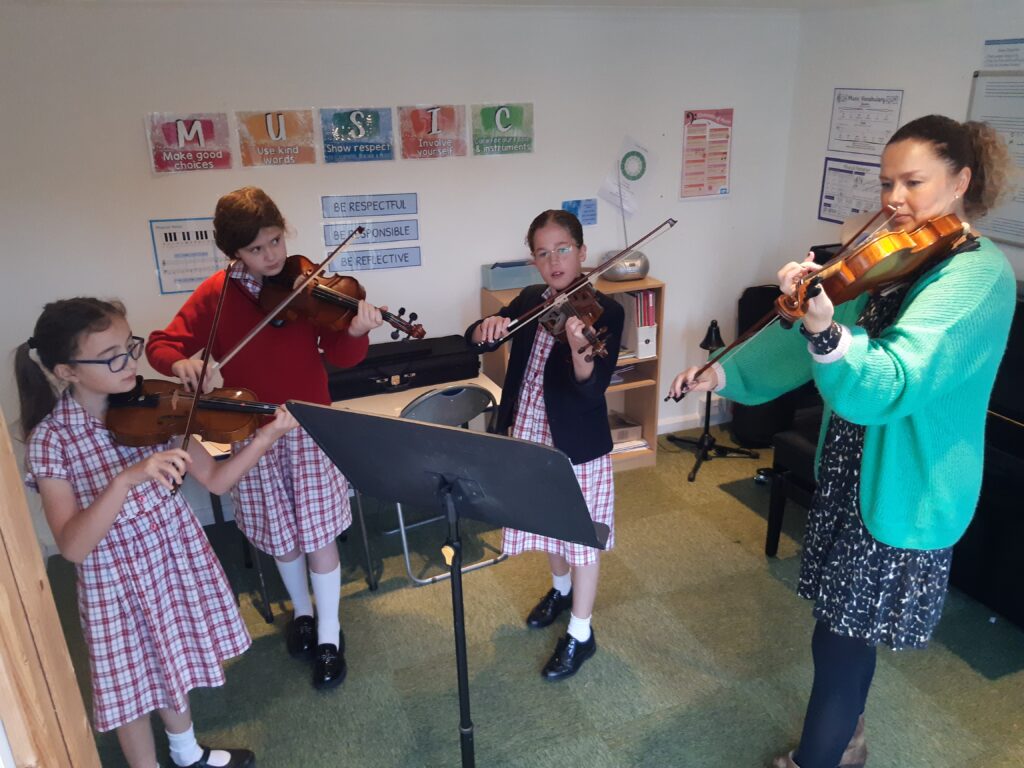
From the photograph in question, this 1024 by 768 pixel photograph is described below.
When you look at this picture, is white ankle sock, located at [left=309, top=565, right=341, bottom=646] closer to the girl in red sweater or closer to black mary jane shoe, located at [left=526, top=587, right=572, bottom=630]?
the girl in red sweater

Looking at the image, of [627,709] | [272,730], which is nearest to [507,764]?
[627,709]

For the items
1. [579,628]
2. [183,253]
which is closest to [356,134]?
[183,253]

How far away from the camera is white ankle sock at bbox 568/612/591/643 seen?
2.29 metres

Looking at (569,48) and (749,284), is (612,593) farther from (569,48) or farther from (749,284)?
(569,48)

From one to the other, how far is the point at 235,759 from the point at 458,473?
1126mm

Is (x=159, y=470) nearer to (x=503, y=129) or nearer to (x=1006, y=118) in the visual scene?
(x=503, y=129)

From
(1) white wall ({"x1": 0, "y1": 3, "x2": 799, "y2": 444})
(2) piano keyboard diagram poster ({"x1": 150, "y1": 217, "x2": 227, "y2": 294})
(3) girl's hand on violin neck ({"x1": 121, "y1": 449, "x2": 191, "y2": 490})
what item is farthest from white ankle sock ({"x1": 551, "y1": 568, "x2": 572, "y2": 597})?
(2) piano keyboard diagram poster ({"x1": 150, "y1": 217, "x2": 227, "y2": 294})

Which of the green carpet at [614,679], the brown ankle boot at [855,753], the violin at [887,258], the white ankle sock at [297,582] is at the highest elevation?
the violin at [887,258]

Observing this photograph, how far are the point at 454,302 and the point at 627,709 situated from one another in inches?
67.8

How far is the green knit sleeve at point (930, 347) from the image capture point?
128 centimetres

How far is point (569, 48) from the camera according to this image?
10.1 ft

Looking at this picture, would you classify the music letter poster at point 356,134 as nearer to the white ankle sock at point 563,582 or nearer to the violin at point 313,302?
the violin at point 313,302

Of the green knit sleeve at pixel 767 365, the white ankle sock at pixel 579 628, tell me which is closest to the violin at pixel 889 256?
the green knit sleeve at pixel 767 365

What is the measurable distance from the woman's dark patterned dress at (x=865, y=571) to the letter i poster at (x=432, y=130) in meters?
1.89
